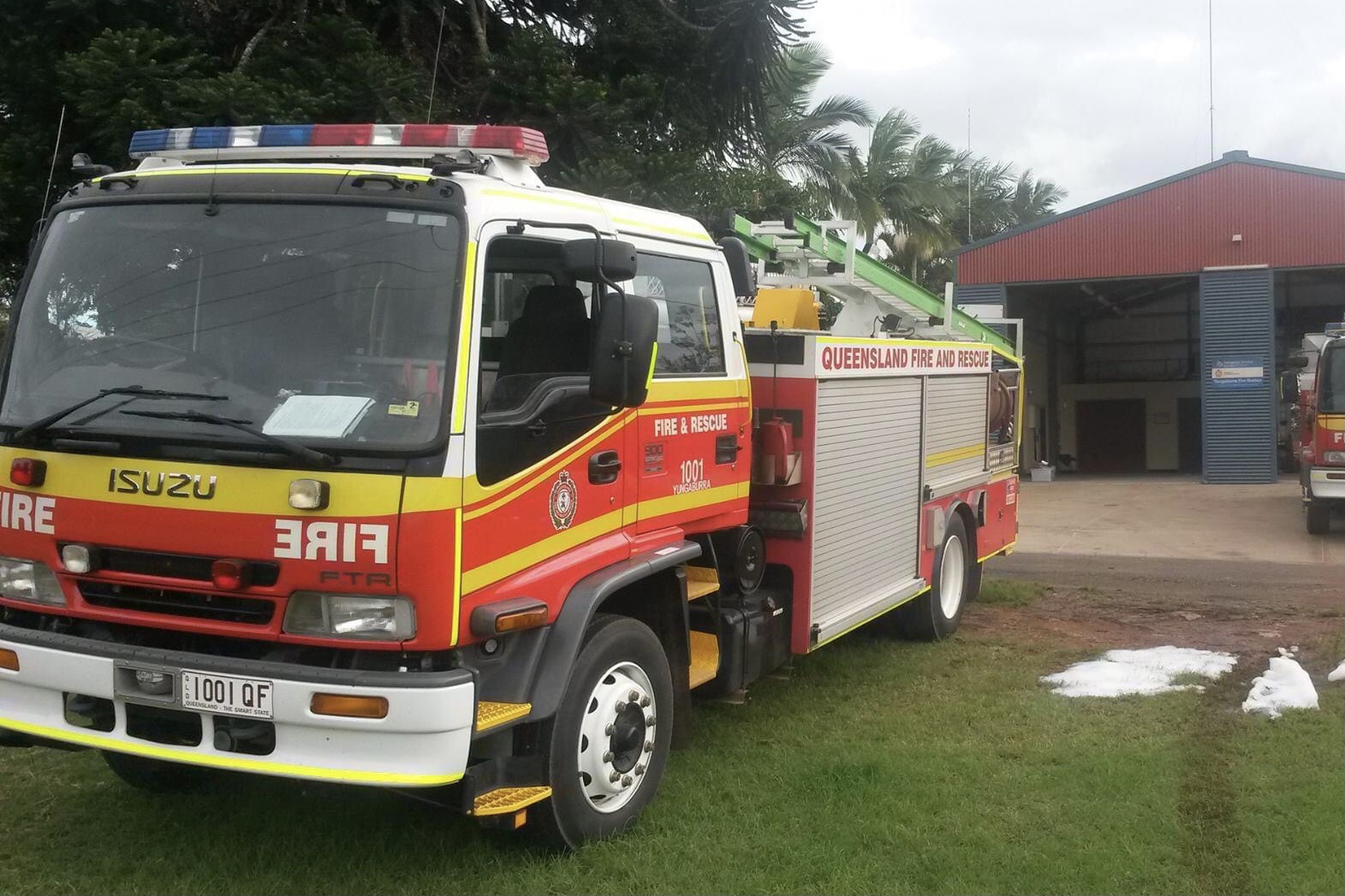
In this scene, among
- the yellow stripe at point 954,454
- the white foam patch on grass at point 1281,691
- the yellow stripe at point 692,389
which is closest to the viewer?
the yellow stripe at point 692,389

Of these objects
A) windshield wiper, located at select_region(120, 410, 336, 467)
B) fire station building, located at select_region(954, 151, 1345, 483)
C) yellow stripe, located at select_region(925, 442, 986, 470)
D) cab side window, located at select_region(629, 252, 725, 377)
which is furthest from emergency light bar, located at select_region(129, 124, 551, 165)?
fire station building, located at select_region(954, 151, 1345, 483)

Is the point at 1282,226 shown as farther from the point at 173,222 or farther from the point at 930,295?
the point at 173,222

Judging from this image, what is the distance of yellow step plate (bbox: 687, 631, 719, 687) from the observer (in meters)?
5.48

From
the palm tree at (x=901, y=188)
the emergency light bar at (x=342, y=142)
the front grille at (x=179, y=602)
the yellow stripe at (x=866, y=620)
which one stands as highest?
the palm tree at (x=901, y=188)

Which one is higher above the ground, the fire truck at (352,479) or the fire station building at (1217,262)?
the fire station building at (1217,262)

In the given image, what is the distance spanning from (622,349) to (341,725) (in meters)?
1.49

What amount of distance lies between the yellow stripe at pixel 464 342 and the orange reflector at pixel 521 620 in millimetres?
609

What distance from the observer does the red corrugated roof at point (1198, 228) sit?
845 inches

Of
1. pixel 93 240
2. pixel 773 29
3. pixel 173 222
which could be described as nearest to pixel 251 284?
pixel 173 222

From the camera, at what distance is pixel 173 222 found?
4.24 m

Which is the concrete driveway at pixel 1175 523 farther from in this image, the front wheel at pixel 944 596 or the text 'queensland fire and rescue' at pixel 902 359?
the text 'queensland fire and rescue' at pixel 902 359

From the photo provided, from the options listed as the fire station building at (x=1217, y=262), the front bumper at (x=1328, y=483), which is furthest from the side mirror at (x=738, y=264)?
the fire station building at (x=1217, y=262)

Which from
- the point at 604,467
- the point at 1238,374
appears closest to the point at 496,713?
the point at 604,467

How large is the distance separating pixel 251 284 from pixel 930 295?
6061 millimetres
